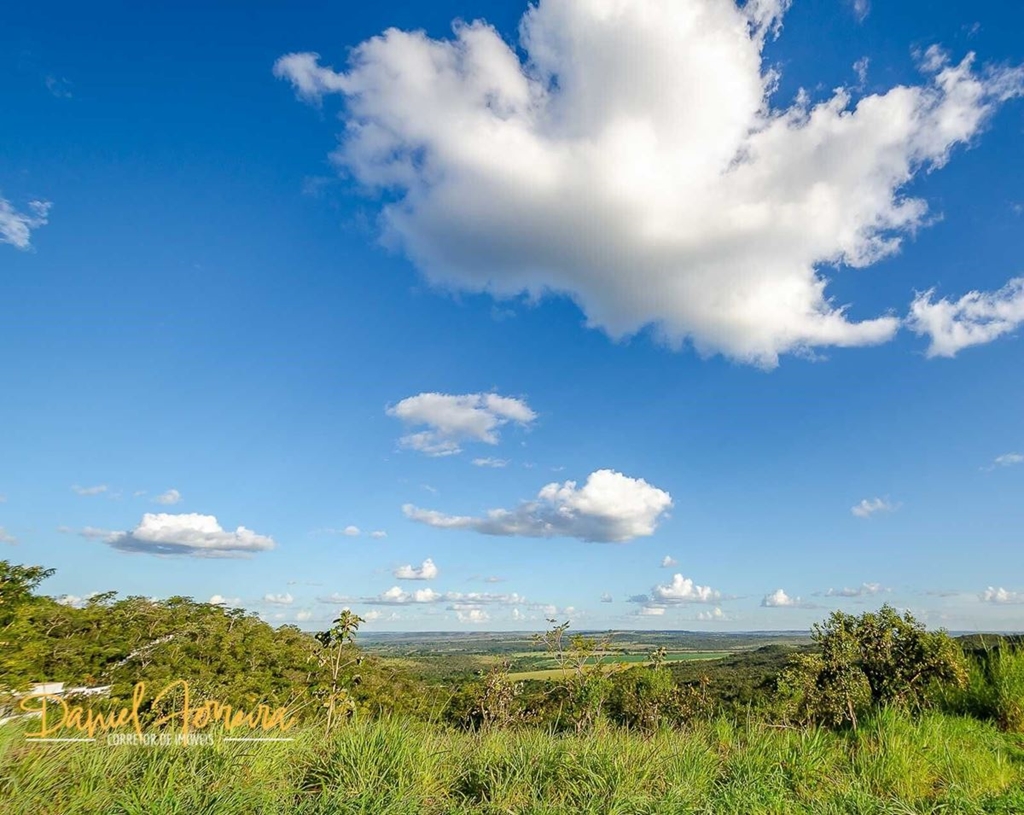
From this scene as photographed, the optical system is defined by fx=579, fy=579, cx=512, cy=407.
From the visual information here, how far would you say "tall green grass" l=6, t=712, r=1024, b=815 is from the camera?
423 cm

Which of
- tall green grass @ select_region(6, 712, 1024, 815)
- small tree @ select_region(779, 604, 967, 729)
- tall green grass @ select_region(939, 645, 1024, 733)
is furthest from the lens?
small tree @ select_region(779, 604, 967, 729)

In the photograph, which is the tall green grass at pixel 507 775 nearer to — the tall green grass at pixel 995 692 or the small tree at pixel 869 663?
the tall green grass at pixel 995 692

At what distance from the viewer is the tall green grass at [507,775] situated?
13.9 feet

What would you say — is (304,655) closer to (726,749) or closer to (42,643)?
(42,643)

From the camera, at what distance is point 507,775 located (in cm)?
508

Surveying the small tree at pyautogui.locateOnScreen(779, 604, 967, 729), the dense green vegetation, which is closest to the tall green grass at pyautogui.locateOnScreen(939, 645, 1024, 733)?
the dense green vegetation

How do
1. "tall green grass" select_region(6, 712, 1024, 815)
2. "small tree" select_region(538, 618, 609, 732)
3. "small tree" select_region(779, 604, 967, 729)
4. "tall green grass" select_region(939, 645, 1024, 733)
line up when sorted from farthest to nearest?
"small tree" select_region(538, 618, 609, 732) → "small tree" select_region(779, 604, 967, 729) → "tall green grass" select_region(939, 645, 1024, 733) → "tall green grass" select_region(6, 712, 1024, 815)

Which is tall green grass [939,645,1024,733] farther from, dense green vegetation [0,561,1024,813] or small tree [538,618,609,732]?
small tree [538,618,609,732]

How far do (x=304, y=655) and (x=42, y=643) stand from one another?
18926 millimetres

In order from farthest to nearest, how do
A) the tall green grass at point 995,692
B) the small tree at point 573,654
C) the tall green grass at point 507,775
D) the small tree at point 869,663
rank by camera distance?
the small tree at point 573,654 < the small tree at point 869,663 < the tall green grass at point 995,692 < the tall green grass at point 507,775

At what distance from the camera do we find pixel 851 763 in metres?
A: 6.20

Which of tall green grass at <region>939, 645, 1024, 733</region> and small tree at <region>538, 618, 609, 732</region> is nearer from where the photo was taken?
tall green grass at <region>939, 645, 1024, 733</region>

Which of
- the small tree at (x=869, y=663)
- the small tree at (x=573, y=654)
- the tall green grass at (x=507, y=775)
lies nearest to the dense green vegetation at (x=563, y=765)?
the tall green grass at (x=507, y=775)

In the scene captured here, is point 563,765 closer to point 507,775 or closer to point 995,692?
point 507,775
